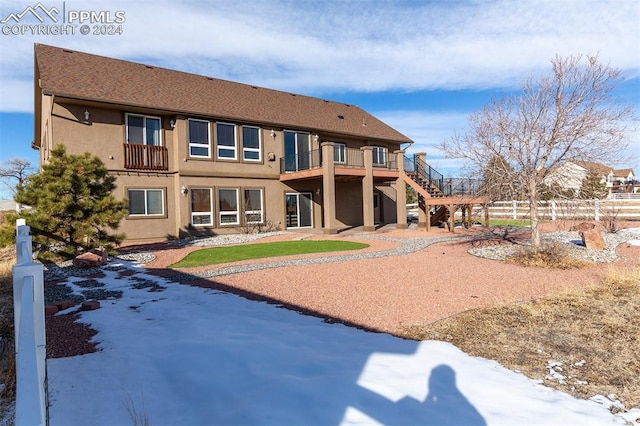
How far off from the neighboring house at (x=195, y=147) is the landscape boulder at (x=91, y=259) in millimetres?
5288

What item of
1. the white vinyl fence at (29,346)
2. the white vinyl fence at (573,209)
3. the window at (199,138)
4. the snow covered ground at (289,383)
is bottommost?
the snow covered ground at (289,383)

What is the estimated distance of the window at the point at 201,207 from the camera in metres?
17.5

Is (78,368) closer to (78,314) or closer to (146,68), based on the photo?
(78,314)

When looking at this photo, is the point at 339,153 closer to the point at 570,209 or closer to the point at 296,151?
the point at 296,151

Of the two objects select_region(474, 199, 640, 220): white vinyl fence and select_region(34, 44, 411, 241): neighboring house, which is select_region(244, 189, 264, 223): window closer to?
select_region(34, 44, 411, 241): neighboring house

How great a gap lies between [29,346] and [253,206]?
57.4 ft

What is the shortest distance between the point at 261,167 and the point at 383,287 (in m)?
13.3

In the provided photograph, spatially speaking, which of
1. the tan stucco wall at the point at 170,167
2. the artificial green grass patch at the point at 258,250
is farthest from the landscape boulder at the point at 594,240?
the tan stucco wall at the point at 170,167

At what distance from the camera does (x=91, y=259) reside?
33.7 ft

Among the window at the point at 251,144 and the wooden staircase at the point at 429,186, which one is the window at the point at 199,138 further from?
the wooden staircase at the point at 429,186

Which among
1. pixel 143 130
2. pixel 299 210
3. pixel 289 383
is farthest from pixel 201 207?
pixel 289 383

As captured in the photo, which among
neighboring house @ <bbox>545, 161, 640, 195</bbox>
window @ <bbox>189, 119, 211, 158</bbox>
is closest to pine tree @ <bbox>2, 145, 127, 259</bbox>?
window @ <bbox>189, 119, 211, 158</bbox>

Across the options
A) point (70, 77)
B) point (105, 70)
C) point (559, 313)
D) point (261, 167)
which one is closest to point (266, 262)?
point (559, 313)

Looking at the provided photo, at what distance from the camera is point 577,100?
9.64m
